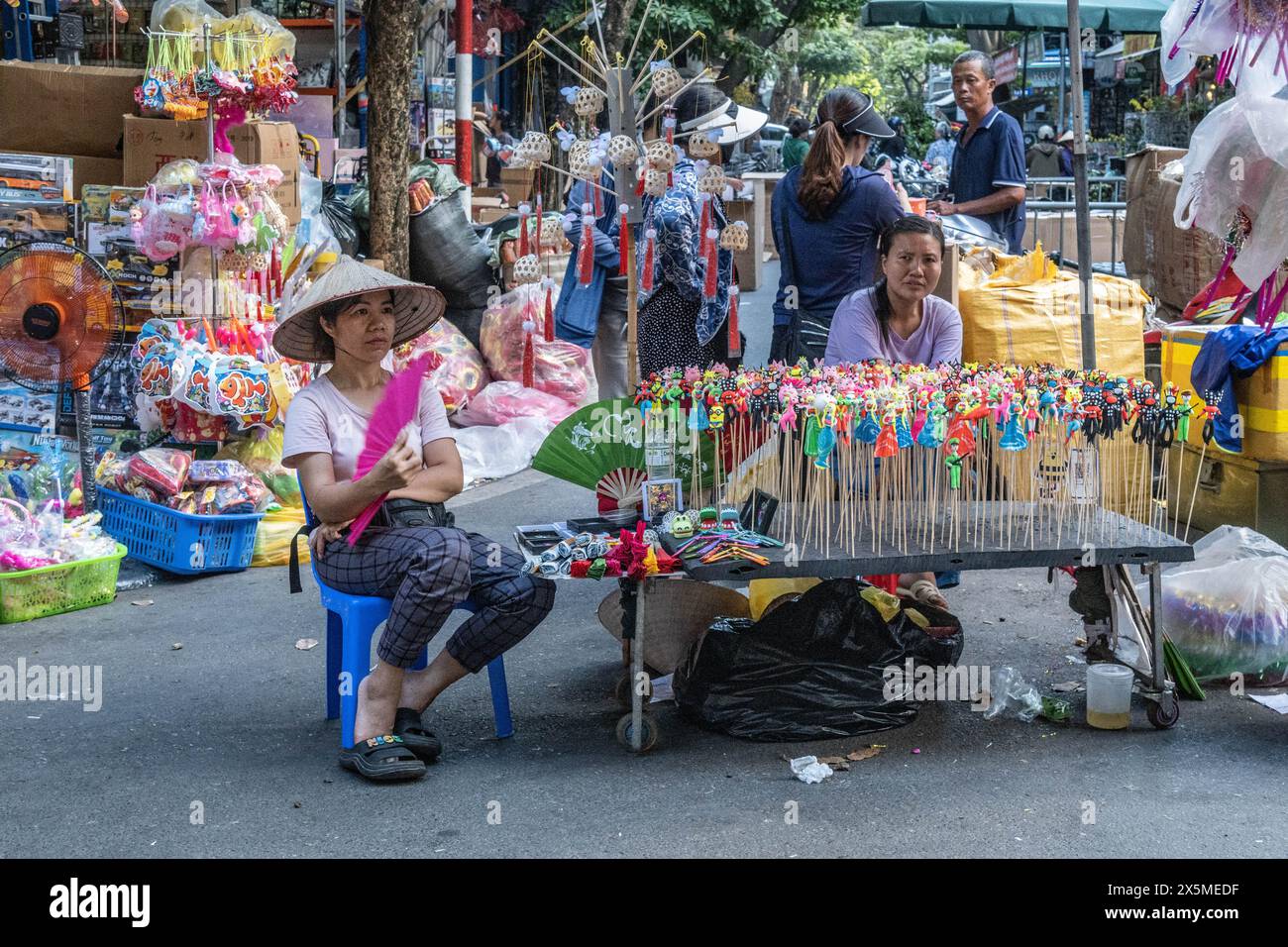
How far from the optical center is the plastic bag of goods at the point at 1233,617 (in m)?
4.43

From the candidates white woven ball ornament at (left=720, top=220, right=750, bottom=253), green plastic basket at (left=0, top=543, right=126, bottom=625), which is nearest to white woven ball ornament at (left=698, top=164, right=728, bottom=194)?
white woven ball ornament at (left=720, top=220, right=750, bottom=253)

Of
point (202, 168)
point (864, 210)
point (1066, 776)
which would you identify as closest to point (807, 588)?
point (1066, 776)

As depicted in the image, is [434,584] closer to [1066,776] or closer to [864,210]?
[1066,776]

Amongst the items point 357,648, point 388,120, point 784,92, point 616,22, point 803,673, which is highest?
point 784,92

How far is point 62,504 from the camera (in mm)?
5785

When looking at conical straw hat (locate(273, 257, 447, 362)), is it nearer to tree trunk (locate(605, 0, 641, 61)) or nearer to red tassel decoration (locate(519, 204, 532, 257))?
red tassel decoration (locate(519, 204, 532, 257))

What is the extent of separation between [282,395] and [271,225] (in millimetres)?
764

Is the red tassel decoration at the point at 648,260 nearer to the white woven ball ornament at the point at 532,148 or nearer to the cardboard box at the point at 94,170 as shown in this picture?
the white woven ball ornament at the point at 532,148

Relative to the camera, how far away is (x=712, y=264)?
5195mm

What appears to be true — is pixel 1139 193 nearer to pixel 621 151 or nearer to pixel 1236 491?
pixel 1236 491

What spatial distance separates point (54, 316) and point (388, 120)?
2782mm

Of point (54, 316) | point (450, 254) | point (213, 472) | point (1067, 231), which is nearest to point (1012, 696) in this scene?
point (213, 472)

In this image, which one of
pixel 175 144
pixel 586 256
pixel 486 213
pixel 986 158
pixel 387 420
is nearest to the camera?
pixel 387 420

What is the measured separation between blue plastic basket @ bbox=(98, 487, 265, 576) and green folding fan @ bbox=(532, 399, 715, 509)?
217cm
